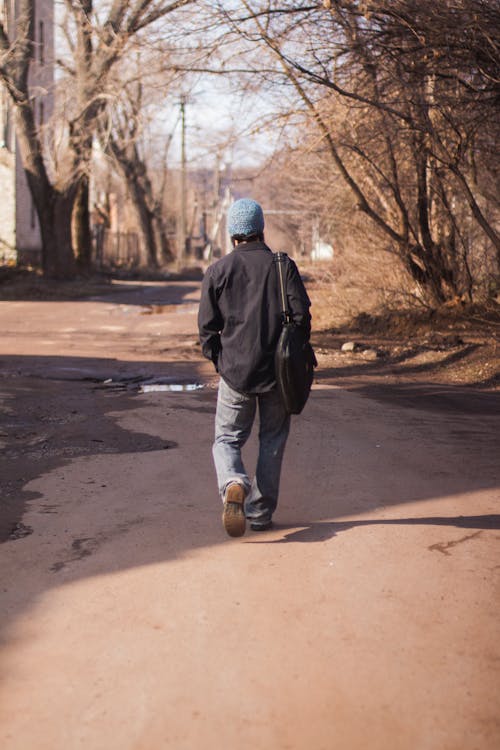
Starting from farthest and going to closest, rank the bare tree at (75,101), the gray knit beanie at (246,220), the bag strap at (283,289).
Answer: the bare tree at (75,101) → the gray knit beanie at (246,220) → the bag strap at (283,289)

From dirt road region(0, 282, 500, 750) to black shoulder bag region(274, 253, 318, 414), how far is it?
0.80 meters

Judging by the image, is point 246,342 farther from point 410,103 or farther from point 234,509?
point 410,103

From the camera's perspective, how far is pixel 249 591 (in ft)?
15.9

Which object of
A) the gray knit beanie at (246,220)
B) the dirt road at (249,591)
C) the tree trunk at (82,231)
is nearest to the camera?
the dirt road at (249,591)

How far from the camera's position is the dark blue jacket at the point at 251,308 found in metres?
5.71

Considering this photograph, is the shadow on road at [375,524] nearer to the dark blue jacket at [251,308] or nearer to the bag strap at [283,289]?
the dark blue jacket at [251,308]

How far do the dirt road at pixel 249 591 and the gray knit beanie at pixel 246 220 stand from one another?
1.68m

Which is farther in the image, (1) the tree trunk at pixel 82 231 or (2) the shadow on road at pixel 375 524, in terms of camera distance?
(1) the tree trunk at pixel 82 231

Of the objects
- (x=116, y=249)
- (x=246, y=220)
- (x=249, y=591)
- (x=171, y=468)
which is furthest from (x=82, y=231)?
(x=249, y=591)

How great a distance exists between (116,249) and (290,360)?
54054mm

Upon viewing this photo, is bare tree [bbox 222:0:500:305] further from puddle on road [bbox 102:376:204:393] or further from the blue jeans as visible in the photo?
the blue jeans

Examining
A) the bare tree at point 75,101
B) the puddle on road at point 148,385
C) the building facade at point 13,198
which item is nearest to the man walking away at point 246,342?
the puddle on road at point 148,385

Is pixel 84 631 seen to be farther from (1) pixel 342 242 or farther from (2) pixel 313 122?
(1) pixel 342 242

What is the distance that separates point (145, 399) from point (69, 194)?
22.7 meters
